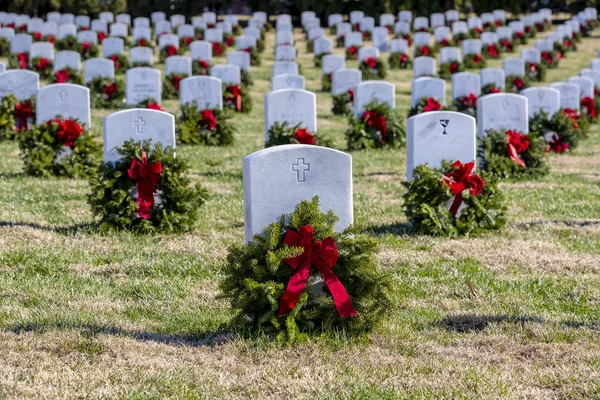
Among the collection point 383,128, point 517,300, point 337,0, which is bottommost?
point 517,300

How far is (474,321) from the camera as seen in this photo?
5949 mm

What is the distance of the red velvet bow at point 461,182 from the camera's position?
28.0 ft

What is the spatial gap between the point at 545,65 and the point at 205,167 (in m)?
16.8

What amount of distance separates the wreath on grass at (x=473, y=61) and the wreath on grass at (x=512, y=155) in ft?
52.6

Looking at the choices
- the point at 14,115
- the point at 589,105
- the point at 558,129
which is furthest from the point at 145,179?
the point at 589,105

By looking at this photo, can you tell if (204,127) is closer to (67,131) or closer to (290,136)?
(290,136)

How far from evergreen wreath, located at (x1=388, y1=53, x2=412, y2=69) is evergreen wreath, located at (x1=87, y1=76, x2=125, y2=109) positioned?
11131 mm

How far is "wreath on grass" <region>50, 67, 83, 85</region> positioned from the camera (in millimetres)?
19562

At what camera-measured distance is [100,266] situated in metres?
7.33

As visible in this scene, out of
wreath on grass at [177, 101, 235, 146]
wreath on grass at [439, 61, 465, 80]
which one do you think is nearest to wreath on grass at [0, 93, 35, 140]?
wreath on grass at [177, 101, 235, 146]

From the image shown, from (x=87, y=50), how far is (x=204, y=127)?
43.8ft

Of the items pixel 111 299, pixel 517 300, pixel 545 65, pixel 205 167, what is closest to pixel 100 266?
pixel 111 299

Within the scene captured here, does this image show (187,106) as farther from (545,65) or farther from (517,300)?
(545,65)

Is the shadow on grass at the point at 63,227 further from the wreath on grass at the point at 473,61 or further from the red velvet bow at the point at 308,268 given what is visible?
the wreath on grass at the point at 473,61
